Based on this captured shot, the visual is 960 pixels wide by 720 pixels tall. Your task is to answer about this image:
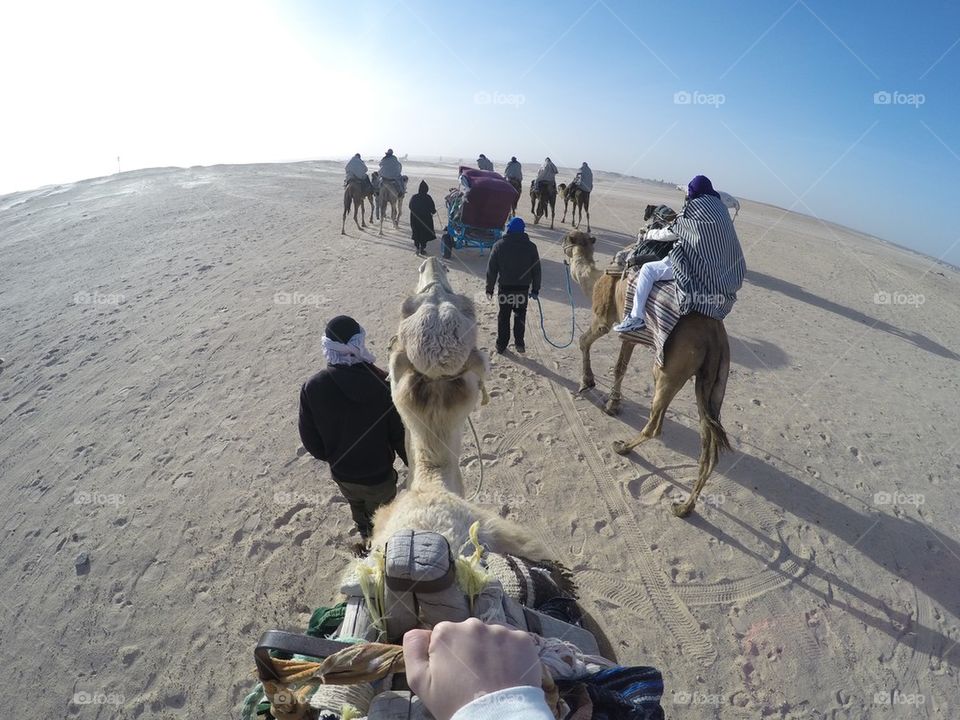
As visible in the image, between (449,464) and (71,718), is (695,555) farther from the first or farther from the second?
(71,718)

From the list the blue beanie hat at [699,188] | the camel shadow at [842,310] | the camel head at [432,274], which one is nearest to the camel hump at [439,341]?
the camel head at [432,274]

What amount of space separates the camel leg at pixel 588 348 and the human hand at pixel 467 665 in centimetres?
565

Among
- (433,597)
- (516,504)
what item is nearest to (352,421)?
(433,597)

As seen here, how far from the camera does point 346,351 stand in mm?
3082

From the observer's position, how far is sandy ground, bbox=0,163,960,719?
11.4 ft

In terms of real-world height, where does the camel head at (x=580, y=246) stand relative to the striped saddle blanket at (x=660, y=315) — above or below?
above

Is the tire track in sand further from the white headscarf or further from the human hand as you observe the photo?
the human hand

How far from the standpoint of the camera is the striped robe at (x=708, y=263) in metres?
4.39

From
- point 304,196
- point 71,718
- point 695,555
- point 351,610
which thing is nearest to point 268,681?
point 351,610

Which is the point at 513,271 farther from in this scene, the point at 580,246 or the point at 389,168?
the point at 389,168

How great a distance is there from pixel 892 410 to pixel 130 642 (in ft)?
30.7

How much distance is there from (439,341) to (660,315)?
316 centimetres

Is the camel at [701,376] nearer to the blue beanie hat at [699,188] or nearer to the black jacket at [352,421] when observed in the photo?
the blue beanie hat at [699,188]

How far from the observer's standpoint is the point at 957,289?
16094mm
